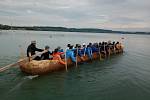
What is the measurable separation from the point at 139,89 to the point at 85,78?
381cm

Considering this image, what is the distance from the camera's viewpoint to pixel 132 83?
579 inches

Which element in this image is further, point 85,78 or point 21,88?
point 85,78

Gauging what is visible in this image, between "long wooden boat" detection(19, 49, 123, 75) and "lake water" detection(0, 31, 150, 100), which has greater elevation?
"long wooden boat" detection(19, 49, 123, 75)

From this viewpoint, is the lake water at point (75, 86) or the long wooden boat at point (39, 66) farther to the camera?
the long wooden boat at point (39, 66)

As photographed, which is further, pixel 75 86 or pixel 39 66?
pixel 39 66

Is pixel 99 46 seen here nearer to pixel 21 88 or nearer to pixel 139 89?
pixel 139 89

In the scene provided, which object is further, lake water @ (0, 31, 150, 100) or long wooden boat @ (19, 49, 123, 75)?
long wooden boat @ (19, 49, 123, 75)

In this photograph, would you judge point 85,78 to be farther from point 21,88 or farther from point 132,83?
point 21,88

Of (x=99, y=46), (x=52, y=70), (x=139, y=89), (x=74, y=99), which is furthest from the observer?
(x=99, y=46)

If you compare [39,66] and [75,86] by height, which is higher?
[39,66]

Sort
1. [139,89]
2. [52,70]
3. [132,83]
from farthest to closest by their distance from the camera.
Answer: [52,70] → [132,83] → [139,89]

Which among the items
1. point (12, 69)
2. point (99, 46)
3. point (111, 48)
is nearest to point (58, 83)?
point (12, 69)

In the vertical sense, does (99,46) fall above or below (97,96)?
above

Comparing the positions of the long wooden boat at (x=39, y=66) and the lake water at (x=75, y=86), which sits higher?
the long wooden boat at (x=39, y=66)
